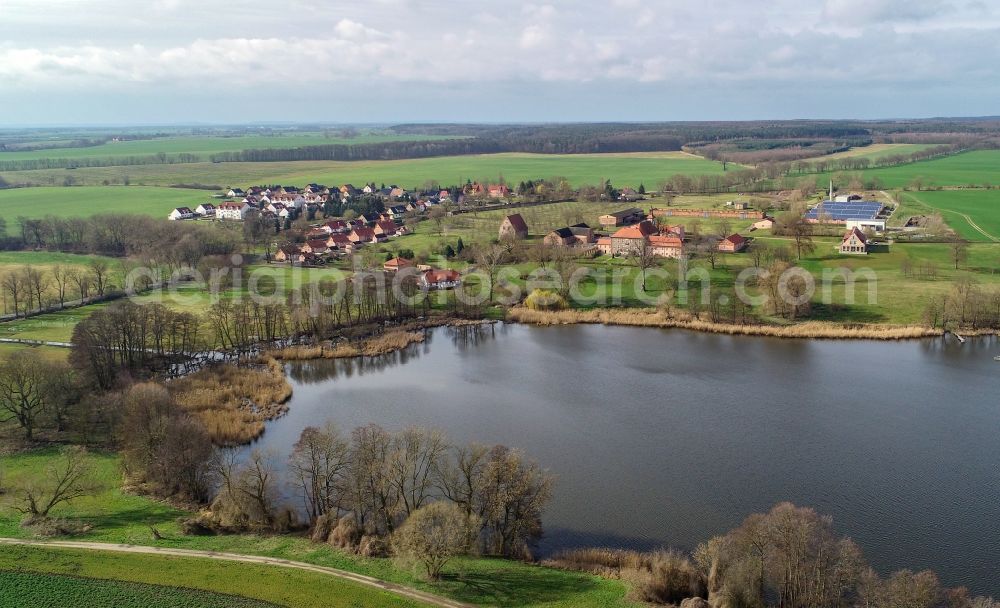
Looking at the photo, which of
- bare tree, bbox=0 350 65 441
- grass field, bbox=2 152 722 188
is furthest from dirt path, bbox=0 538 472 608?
grass field, bbox=2 152 722 188

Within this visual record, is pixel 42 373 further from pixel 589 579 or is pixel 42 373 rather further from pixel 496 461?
pixel 589 579

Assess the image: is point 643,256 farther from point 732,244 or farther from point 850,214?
point 850,214

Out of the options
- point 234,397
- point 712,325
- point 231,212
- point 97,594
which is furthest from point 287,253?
point 97,594

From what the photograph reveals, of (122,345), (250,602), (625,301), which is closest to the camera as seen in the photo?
(250,602)

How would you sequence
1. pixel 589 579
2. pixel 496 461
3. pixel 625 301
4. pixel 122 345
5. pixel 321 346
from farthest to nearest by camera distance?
pixel 625 301
pixel 321 346
pixel 122 345
pixel 496 461
pixel 589 579

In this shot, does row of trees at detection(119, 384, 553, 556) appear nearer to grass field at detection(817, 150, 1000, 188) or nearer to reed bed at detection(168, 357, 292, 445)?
reed bed at detection(168, 357, 292, 445)

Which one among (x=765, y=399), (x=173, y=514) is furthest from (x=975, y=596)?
(x=173, y=514)
